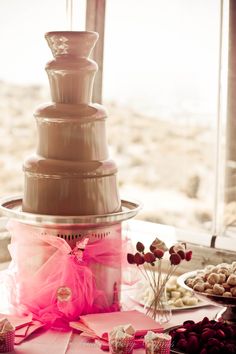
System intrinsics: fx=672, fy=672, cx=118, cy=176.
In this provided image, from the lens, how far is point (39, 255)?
1925 mm

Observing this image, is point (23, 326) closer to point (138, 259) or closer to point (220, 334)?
point (138, 259)

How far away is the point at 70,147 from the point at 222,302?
2.02 feet

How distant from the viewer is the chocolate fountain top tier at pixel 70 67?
6.41 ft

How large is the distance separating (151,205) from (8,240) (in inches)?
27.0

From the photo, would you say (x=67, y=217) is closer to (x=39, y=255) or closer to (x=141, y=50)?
(x=39, y=255)

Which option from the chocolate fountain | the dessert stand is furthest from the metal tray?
the dessert stand

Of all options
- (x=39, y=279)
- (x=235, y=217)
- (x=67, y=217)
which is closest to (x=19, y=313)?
(x=39, y=279)

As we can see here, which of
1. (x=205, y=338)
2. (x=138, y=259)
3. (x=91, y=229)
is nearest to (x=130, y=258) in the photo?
(x=138, y=259)

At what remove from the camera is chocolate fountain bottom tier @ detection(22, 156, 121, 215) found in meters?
1.93

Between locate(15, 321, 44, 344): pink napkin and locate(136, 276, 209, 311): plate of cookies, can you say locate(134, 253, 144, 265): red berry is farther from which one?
locate(15, 321, 44, 344): pink napkin

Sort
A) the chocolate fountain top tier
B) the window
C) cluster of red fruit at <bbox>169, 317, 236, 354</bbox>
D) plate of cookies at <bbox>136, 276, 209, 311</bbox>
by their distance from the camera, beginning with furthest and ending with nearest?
the window
plate of cookies at <bbox>136, 276, 209, 311</bbox>
the chocolate fountain top tier
cluster of red fruit at <bbox>169, 317, 236, 354</bbox>

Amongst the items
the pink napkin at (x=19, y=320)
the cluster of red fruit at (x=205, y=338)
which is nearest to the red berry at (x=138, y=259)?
the cluster of red fruit at (x=205, y=338)

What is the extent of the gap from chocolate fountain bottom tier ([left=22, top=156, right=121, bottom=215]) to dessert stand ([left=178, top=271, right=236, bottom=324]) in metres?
0.32

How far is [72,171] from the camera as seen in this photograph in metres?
1.93
